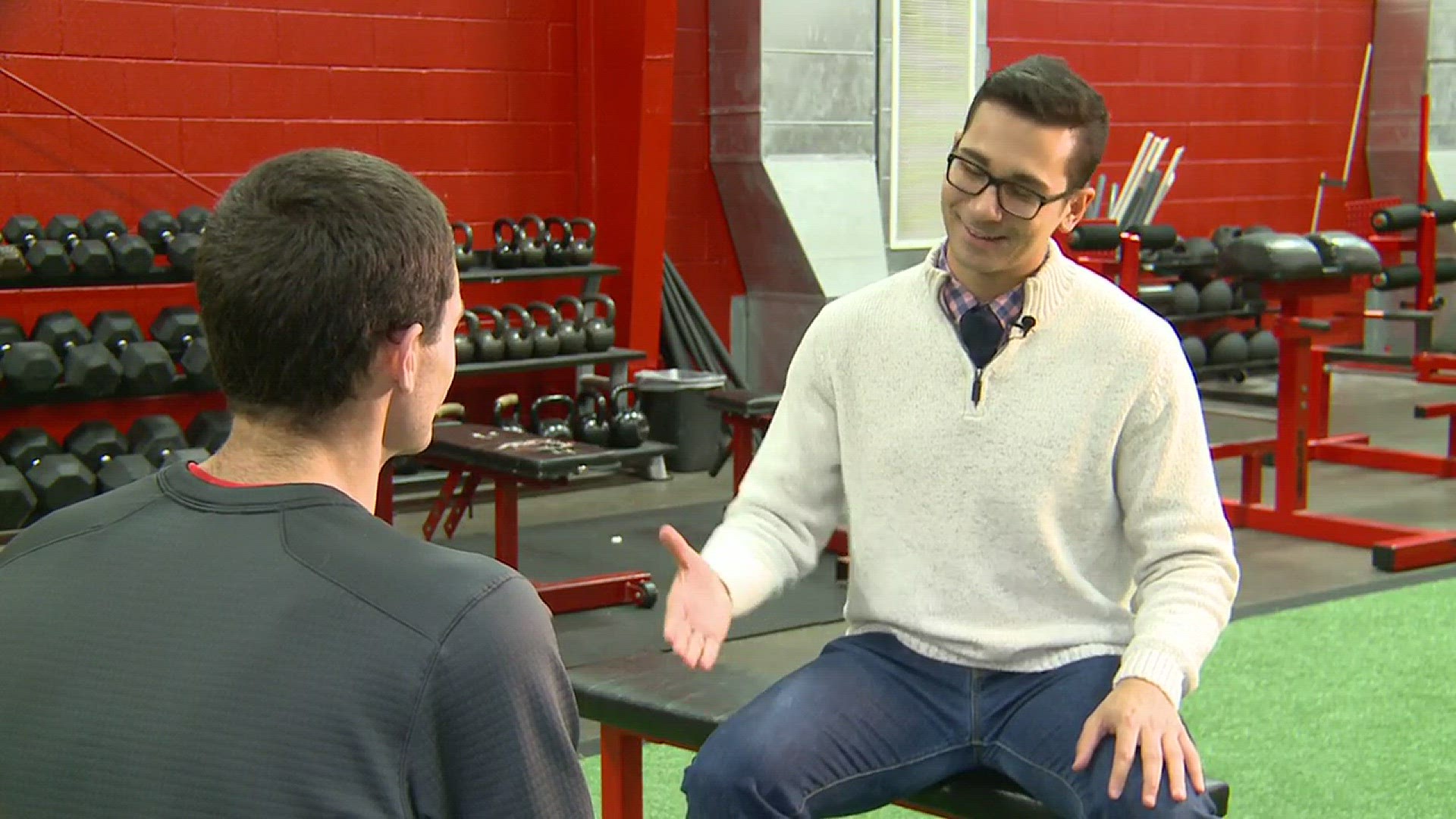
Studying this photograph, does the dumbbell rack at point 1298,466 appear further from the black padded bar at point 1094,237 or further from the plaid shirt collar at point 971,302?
the plaid shirt collar at point 971,302

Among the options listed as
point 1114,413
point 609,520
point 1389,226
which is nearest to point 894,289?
point 1114,413

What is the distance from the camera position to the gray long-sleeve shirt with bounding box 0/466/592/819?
0.92 meters

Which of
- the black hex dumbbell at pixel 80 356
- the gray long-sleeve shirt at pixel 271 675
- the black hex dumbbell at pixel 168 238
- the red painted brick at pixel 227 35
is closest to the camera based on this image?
the gray long-sleeve shirt at pixel 271 675

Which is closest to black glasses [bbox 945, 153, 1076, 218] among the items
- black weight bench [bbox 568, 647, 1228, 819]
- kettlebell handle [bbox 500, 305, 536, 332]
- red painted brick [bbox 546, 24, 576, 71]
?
black weight bench [bbox 568, 647, 1228, 819]

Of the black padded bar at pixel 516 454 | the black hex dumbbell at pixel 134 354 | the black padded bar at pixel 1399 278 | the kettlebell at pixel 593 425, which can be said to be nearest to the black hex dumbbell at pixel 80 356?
the black hex dumbbell at pixel 134 354

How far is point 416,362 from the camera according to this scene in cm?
108

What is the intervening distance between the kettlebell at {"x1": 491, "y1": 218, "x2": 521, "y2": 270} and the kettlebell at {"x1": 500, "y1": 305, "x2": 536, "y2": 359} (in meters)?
0.15

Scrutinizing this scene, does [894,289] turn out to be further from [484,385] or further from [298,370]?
[484,385]

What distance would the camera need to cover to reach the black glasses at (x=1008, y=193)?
1984 mm

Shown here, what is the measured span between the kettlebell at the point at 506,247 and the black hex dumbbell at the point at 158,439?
124 centimetres

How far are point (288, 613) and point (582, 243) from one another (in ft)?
16.1

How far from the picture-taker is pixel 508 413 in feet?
18.6

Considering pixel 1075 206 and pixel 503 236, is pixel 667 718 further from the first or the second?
pixel 503 236

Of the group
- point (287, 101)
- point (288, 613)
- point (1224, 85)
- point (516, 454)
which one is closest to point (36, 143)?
point (287, 101)
